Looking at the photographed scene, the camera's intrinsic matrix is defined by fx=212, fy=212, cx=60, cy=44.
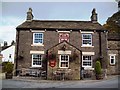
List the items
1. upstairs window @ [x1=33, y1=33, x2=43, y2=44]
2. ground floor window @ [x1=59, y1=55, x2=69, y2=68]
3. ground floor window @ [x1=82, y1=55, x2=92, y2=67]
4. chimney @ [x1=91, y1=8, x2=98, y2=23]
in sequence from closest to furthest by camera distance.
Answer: ground floor window @ [x1=59, y1=55, x2=69, y2=68] → ground floor window @ [x1=82, y1=55, x2=92, y2=67] → upstairs window @ [x1=33, y1=33, x2=43, y2=44] → chimney @ [x1=91, y1=8, x2=98, y2=23]

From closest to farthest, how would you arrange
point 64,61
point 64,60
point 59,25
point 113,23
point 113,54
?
point 64,61 → point 64,60 → point 59,25 → point 113,54 → point 113,23

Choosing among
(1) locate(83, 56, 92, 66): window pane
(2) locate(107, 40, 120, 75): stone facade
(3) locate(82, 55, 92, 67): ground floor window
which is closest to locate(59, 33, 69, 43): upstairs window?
(3) locate(82, 55, 92, 67): ground floor window

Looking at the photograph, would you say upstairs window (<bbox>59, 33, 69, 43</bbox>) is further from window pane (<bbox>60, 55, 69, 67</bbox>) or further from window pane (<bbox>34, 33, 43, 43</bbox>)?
window pane (<bbox>60, 55, 69, 67</bbox>)

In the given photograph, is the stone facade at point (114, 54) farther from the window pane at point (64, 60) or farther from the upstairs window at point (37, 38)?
the upstairs window at point (37, 38)

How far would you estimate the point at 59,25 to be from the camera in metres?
29.5

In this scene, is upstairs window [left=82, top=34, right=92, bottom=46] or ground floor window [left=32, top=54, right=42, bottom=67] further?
upstairs window [left=82, top=34, right=92, bottom=46]

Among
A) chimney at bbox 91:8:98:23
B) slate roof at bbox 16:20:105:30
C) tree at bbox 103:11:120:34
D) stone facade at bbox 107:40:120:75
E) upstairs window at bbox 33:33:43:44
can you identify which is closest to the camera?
upstairs window at bbox 33:33:43:44

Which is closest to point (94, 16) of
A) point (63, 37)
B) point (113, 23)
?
point (63, 37)

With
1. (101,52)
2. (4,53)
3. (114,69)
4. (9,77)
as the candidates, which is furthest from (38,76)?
(4,53)

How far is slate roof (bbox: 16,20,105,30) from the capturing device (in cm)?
2852

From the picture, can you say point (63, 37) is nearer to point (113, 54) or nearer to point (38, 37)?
point (38, 37)

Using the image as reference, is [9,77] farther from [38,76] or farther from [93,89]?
[93,89]

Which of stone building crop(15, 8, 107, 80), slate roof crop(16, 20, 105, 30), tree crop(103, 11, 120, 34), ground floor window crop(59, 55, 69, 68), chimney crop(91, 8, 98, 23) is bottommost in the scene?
ground floor window crop(59, 55, 69, 68)

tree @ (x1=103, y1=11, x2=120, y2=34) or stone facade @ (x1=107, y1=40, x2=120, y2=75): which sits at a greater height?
tree @ (x1=103, y1=11, x2=120, y2=34)
